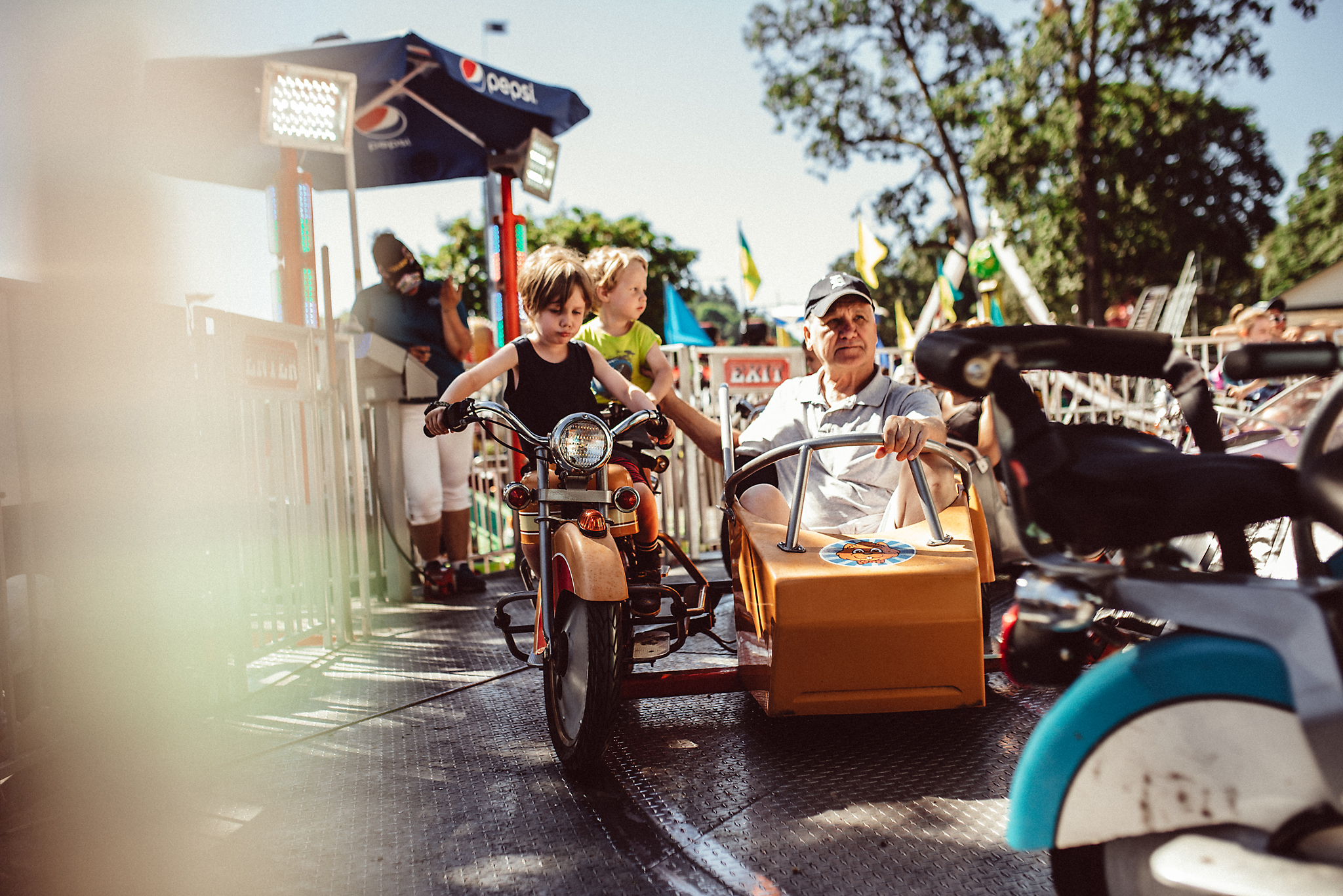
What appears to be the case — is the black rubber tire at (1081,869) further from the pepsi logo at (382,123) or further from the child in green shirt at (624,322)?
the pepsi logo at (382,123)

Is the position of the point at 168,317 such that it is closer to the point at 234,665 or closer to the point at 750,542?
the point at 234,665

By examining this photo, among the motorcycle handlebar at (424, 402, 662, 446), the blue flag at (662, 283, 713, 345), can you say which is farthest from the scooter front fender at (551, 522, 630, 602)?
the blue flag at (662, 283, 713, 345)

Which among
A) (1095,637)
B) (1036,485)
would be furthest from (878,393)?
(1036,485)

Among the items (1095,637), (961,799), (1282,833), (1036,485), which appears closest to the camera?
(1282,833)

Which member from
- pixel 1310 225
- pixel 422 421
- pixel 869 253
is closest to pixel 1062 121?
pixel 869 253

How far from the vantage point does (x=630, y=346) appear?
458cm

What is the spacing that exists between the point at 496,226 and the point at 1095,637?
21.1 feet

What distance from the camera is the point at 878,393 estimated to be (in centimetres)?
360

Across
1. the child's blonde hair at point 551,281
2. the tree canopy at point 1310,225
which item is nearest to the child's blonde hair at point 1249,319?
the child's blonde hair at point 551,281

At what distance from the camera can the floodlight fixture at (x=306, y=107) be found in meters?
5.92

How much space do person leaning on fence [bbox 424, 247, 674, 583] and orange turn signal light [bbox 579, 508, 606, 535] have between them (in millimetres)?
366

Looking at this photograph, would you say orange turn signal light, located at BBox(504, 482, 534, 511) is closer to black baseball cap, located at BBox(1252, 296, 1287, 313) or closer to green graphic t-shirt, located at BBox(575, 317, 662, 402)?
green graphic t-shirt, located at BBox(575, 317, 662, 402)

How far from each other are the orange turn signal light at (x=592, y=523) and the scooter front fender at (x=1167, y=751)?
169 centimetres

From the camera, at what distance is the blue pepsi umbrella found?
22.0ft
